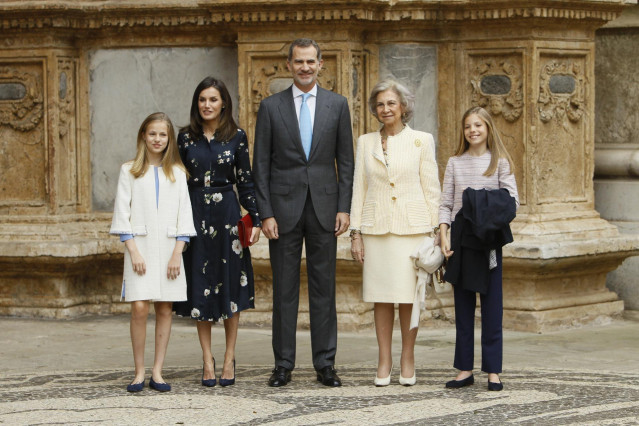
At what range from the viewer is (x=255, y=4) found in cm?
973

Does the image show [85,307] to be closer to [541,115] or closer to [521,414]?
[541,115]

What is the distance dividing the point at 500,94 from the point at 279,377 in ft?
11.5

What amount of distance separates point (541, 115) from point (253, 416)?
4.28m

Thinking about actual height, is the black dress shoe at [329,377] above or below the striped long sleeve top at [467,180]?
below

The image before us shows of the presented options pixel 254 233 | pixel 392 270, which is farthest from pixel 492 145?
pixel 254 233

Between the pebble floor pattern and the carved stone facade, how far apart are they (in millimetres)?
2278

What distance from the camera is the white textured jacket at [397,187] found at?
743 cm

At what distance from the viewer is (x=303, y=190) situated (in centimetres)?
757

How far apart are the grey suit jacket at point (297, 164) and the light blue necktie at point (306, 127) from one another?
0.12ft

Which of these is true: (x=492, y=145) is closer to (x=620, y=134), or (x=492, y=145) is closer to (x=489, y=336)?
(x=489, y=336)

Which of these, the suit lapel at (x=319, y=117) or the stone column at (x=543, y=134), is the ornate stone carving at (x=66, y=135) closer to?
the stone column at (x=543, y=134)

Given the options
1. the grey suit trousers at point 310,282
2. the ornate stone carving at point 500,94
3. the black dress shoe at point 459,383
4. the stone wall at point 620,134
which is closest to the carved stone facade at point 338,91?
the ornate stone carving at point 500,94

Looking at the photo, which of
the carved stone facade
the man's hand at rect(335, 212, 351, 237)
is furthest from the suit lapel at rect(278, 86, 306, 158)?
the carved stone facade

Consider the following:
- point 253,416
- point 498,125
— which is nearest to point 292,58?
point 253,416
